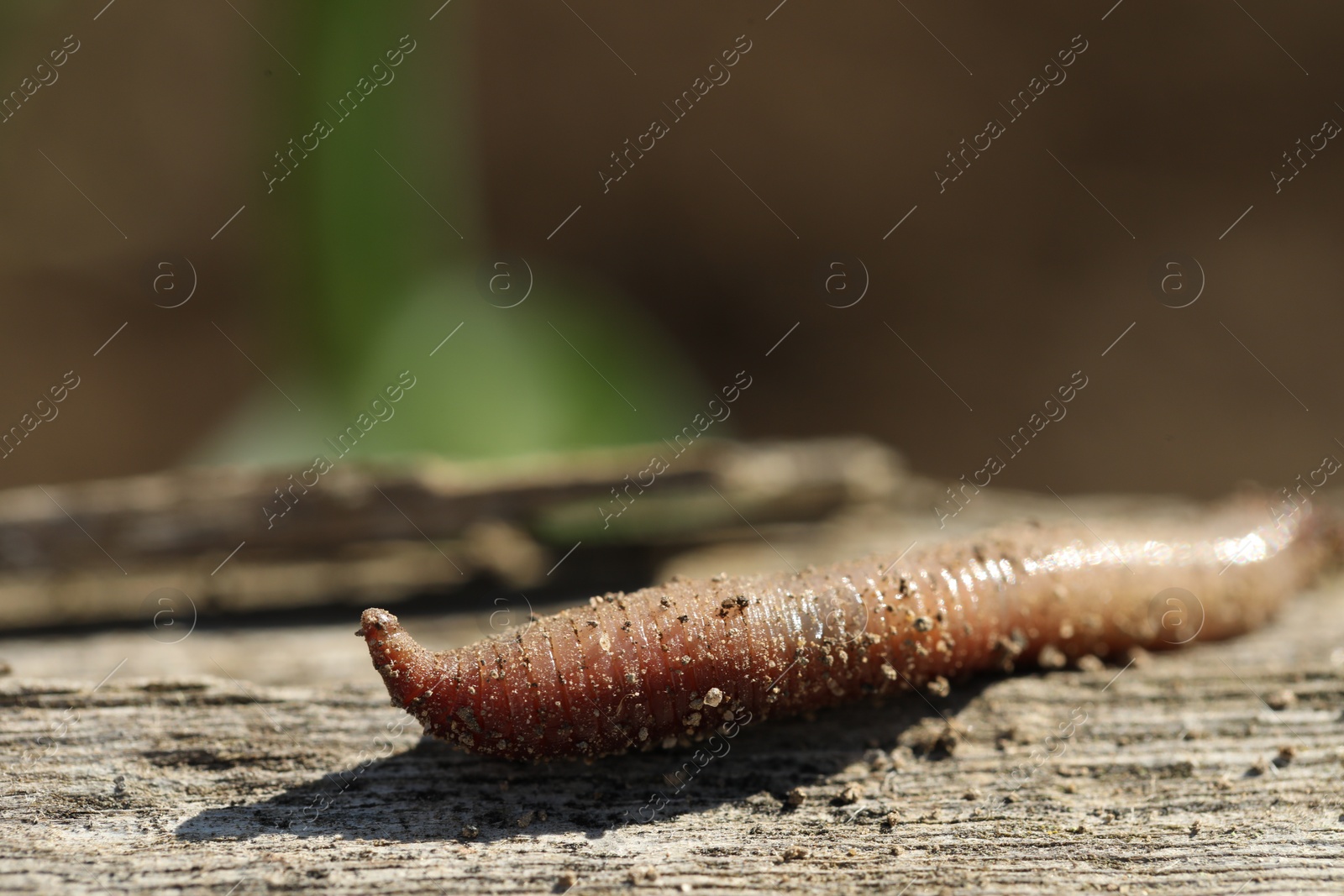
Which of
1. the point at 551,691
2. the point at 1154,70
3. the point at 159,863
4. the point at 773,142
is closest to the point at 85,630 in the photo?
the point at 159,863

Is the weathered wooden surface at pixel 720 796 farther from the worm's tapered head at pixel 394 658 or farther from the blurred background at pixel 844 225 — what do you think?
the blurred background at pixel 844 225

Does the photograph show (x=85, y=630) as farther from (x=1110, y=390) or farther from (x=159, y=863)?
(x=1110, y=390)

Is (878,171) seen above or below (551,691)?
above

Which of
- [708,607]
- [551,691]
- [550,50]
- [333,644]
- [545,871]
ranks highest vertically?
[550,50]

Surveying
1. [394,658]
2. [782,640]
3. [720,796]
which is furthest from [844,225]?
[394,658]

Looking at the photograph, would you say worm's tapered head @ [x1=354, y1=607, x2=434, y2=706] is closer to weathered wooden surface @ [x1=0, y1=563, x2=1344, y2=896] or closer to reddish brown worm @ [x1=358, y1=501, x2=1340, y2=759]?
reddish brown worm @ [x1=358, y1=501, x2=1340, y2=759]

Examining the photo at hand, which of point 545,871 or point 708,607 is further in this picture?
point 708,607

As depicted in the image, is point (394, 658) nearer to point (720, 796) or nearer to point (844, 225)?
point (720, 796)

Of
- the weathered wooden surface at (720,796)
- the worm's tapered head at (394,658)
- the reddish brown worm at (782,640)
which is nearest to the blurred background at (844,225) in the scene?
the reddish brown worm at (782,640)

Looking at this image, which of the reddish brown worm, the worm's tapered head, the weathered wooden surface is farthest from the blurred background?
the worm's tapered head
